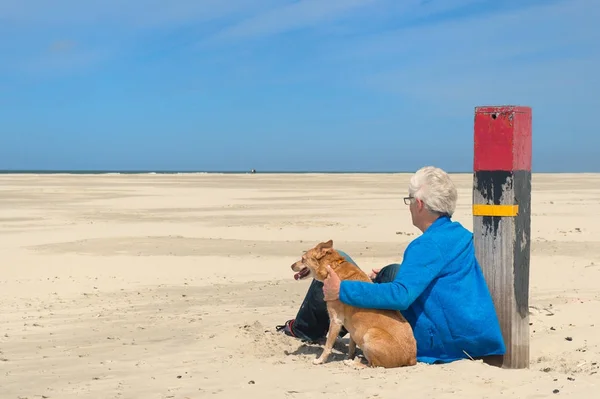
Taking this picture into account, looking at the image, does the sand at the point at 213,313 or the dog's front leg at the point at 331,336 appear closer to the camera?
the sand at the point at 213,313

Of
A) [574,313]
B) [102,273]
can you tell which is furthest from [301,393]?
[102,273]

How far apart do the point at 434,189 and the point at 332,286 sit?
3.46 feet

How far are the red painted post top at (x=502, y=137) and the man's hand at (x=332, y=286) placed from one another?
4.53 feet

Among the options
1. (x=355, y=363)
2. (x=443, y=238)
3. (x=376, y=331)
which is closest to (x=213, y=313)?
(x=355, y=363)

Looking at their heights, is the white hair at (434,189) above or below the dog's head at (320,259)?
above

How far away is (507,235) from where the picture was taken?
18.4 feet

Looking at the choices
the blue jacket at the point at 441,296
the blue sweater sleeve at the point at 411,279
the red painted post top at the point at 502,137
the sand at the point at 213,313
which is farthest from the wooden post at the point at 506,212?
the blue sweater sleeve at the point at 411,279

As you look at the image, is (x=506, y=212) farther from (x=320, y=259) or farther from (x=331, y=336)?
(x=331, y=336)

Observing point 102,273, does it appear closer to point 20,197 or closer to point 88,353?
point 88,353

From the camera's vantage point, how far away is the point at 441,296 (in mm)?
5297

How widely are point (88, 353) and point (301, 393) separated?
2.56m

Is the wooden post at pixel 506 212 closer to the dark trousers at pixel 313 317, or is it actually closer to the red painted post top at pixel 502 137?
the red painted post top at pixel 502 137

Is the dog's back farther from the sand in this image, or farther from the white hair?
the white hair

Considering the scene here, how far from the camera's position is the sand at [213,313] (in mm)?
5152
